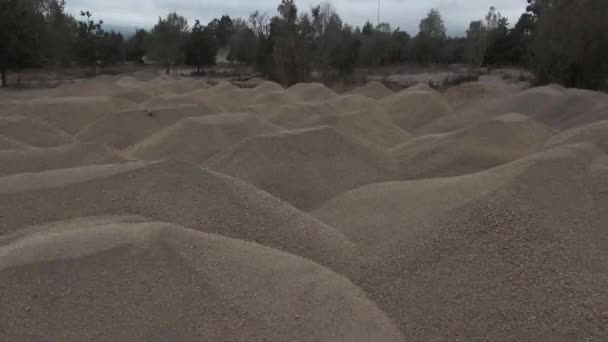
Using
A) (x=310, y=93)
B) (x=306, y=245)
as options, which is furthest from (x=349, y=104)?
(x=306, y=245)

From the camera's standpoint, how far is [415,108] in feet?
50.4

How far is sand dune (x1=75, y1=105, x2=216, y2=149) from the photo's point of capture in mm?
10883

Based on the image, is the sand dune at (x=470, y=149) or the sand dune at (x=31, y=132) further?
the sand dune at (x=31, y=132)

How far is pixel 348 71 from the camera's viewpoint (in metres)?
29.8

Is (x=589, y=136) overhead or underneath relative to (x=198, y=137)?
overhead

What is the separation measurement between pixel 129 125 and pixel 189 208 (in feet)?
22.0

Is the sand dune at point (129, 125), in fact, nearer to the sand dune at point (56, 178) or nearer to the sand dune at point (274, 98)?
the sand dune at point (274, 98)

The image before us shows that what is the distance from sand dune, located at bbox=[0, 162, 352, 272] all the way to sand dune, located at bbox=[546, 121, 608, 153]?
240 inches

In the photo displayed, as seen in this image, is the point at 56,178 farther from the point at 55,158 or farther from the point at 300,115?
the point at 300,115

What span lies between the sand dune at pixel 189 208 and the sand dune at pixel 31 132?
492 cm

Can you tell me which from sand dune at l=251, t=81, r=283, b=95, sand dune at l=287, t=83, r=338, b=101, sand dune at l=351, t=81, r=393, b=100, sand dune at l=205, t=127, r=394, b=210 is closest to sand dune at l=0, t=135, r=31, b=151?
sand dune at l=205, t=127, r=394, b=210

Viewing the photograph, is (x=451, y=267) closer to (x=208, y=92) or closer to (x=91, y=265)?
(x=91, y=265)

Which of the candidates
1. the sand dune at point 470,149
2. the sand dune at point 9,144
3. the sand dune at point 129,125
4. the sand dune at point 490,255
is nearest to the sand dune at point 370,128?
the sand dune at point 470,149

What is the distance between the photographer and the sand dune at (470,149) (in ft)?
28.7
